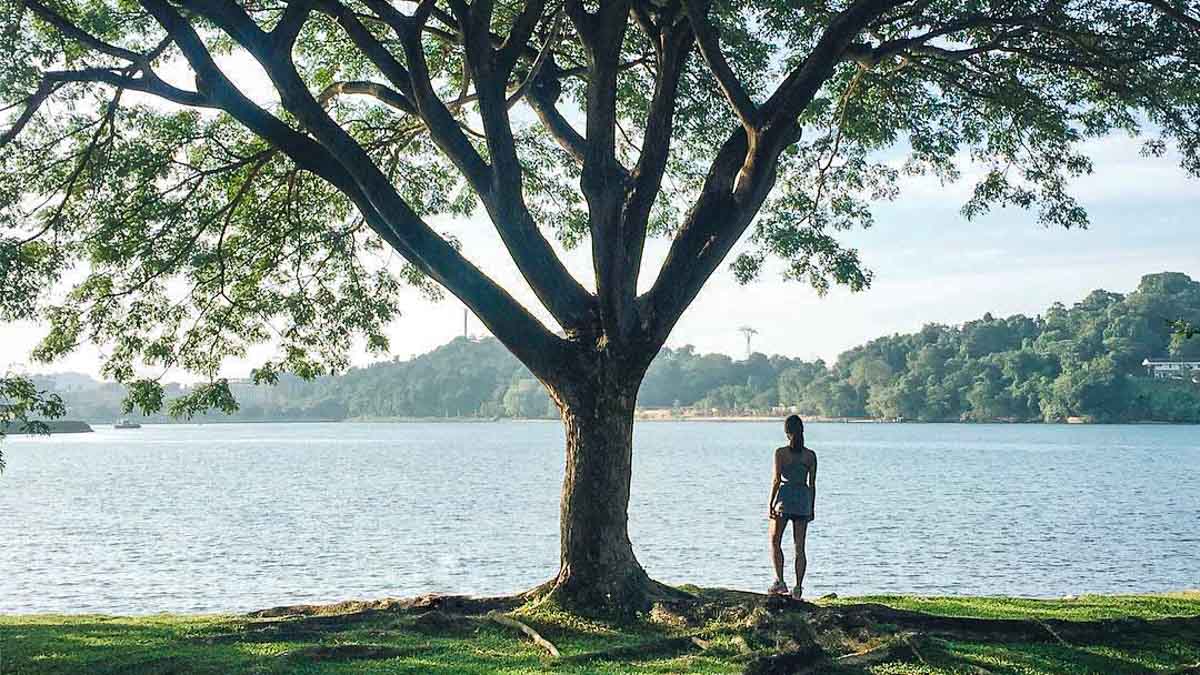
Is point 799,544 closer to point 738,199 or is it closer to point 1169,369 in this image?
point 738,199

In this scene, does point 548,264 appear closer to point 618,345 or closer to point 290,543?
point 618,345

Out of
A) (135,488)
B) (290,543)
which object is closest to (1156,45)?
(290,543)

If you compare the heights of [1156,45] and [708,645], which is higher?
[1156,45]

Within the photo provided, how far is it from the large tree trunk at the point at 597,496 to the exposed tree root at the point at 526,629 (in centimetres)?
64

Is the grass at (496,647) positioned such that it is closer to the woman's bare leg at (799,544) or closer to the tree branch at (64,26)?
the woman's bare leg at (799,544)

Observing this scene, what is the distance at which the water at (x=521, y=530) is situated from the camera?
28422 millimetres

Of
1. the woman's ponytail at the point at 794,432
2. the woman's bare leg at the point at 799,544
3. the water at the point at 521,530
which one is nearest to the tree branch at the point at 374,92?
the woman's ponytail at the point at 794,432

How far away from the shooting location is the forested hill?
407ft

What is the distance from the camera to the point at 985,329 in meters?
142

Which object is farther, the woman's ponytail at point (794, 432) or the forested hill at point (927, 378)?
the forested hill at point (927, 378)

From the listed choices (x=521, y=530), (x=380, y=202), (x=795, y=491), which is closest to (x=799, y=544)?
(x=795, y=491)

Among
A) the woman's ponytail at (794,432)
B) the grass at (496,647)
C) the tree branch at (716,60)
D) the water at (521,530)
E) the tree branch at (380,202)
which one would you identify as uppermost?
the tree branch at (716,60)

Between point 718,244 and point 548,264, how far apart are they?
172 centimetres

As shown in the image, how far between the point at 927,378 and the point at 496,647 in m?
144
